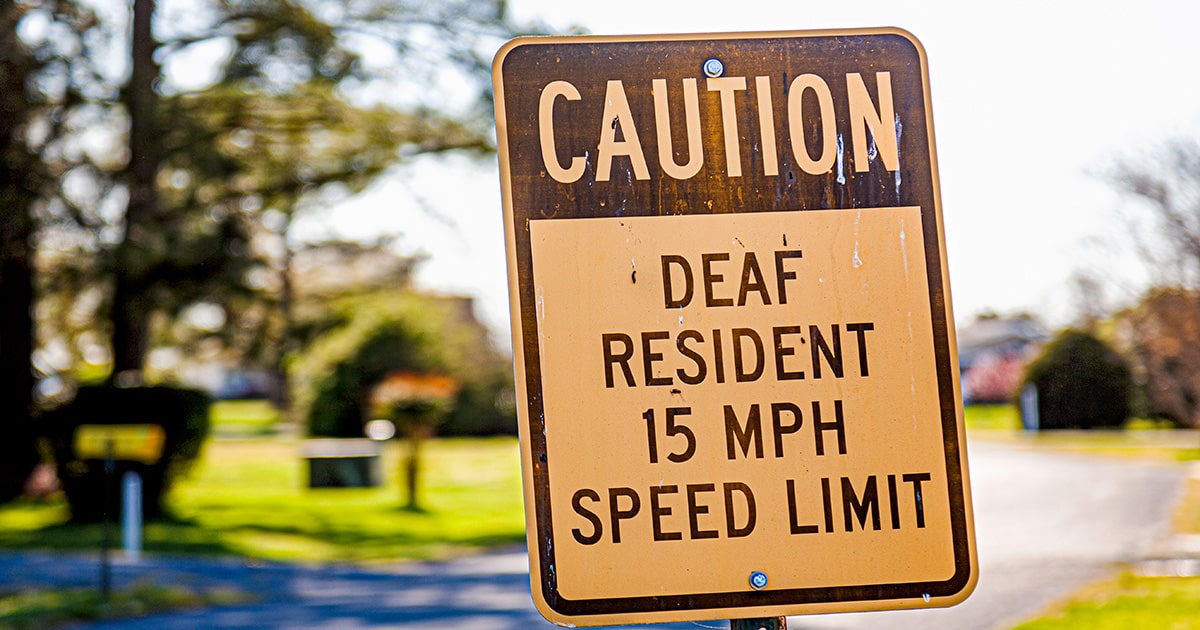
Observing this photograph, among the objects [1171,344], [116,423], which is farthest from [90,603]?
[1171,344]

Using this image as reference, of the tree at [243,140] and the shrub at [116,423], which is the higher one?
the tree at [243,140]

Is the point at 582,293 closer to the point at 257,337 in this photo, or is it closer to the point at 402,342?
the point at 257,337

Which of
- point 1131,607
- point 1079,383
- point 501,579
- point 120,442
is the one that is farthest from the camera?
point 1079,383

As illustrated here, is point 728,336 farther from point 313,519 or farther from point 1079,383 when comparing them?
point 1079,383

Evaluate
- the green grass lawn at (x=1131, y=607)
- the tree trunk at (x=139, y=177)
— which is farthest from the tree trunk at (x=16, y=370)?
the green grass lawn at (x=1131, y=607)

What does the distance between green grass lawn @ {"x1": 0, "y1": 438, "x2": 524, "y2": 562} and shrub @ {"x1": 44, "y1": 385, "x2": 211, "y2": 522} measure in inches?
19.1

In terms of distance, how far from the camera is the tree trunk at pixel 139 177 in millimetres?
14945

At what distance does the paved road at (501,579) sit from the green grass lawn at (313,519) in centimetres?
117

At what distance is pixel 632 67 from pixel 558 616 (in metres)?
0.80

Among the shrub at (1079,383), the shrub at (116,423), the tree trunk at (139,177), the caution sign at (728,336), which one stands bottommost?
the shrub at (1079,383)

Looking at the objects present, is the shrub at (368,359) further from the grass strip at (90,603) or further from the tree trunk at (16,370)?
the grass strip at (90,603)

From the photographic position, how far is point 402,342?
31.4 m

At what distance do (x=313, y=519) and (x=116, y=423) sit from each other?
3.19 metres

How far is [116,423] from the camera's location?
16.8 m
